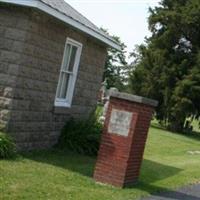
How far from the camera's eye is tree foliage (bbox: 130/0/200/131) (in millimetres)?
35938

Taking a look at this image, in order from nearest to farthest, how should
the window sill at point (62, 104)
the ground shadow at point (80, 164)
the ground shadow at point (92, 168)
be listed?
the ground shadow at point (92, 168)
the ground shadow at point (80, 164)
the window sill at point (62, 104)

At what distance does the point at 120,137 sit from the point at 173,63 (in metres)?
26.4

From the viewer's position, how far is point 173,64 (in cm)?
3741

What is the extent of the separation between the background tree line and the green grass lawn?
715 inches

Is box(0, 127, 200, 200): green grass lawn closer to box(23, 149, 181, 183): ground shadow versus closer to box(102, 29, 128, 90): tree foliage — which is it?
box(23, 149, 181, 183): ground shadow

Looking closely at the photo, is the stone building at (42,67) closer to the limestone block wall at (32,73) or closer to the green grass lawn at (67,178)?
the limestone block wall at (32,73)

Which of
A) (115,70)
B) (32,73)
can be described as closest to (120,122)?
(32,73)

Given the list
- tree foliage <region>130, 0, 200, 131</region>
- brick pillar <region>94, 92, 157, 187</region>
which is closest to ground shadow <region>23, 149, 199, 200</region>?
brick pillar <region>94, 92, 157, 187</region>

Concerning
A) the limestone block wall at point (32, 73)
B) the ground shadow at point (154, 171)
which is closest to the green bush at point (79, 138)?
the limestone block wall at point (32, 73)

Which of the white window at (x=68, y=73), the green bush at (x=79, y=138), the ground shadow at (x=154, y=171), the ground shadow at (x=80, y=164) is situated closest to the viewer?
the ground shadow at (x=80, y=164)

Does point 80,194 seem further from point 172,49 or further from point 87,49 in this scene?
point 172,49

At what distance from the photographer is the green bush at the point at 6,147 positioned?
12.5 metres

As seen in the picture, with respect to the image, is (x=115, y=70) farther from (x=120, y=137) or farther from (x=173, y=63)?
(x=120, y=137)

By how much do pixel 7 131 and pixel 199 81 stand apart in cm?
2379
